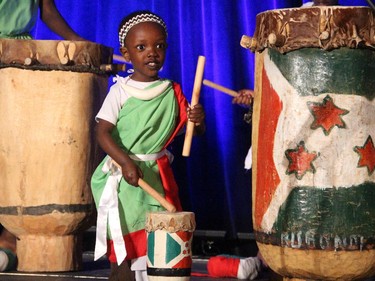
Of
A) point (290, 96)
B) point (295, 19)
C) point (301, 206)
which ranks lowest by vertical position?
point (301, 206)

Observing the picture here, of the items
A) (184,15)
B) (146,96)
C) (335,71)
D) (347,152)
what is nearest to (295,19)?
(335,71)

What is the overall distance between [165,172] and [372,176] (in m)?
1.00

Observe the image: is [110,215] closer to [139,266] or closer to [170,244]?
[139,266]

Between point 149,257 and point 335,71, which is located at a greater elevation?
point 335,71

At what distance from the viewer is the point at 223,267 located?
16.5 ft

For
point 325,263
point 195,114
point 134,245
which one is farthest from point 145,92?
point 325,263

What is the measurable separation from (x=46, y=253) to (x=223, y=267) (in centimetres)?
83

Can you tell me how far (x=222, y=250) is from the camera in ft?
19.8

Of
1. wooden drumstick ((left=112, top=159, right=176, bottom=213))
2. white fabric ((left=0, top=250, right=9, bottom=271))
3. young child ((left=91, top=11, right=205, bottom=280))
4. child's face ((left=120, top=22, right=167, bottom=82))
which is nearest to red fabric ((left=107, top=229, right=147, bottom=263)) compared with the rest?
young child ((left=91, top=11, right=205, bottom=280))

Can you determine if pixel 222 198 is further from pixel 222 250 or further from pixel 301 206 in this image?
pixel 301 206

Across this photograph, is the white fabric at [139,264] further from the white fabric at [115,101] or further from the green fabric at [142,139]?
the white fabric at [115,101]

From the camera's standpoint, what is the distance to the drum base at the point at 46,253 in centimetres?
521

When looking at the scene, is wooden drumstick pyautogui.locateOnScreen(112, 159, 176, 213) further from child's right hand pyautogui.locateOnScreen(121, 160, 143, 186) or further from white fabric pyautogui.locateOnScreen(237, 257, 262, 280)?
white fabric pyautogui.locateOnScreen(237, 257, 262, 280)

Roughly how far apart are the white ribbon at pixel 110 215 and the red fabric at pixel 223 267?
71 centimetres
